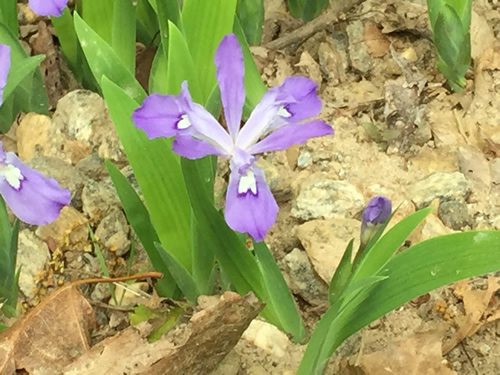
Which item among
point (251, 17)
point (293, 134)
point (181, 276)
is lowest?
point (181, 276)

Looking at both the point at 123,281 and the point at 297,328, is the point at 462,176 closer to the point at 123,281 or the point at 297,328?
the point at 297,328

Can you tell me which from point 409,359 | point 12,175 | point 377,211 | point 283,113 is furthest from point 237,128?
point 409,359

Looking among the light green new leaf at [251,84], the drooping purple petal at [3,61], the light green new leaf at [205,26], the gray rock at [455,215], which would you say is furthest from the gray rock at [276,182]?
the drooping purple petal at [3,61]

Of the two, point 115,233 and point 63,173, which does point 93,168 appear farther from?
point 115,233

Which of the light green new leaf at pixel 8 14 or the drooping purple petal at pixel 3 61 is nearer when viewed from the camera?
the drooping purple petal at pixel 3 61

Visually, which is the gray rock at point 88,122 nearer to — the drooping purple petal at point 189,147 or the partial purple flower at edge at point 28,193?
the partial purple flower at edge at point 28,193

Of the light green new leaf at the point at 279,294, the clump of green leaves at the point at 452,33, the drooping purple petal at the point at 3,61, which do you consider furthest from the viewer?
the clump of green leaves at the point at 452,33
